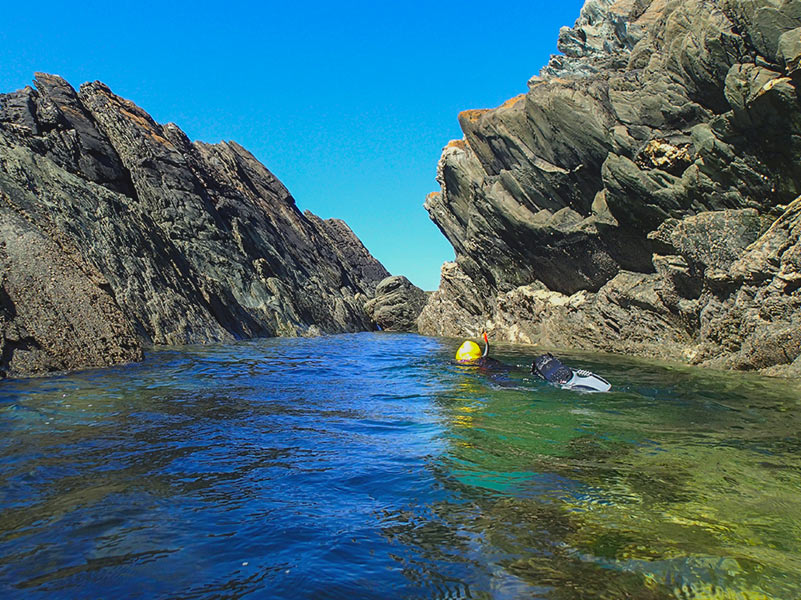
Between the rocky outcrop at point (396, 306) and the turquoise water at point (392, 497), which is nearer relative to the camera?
the turquoise water at point (392, 497)

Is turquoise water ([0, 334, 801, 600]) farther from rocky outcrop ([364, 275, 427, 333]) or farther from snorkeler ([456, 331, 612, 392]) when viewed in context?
rocky outcrop ([364, 275, 427, 333])

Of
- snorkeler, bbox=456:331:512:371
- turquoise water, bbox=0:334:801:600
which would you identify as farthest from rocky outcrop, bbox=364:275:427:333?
turquoise water, bbox=0:334:801:600

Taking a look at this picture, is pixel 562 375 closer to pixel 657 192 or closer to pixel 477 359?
pixel 477 359

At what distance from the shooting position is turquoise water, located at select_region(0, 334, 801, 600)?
3.40 meters

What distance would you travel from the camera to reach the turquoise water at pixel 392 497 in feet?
11.2

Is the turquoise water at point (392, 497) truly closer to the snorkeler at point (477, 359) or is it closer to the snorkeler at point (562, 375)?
the snorkeler at point (562, 375)

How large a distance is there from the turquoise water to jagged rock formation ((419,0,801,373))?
6812mm

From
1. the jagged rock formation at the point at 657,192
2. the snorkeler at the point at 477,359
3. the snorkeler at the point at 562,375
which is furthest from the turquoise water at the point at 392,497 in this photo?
the jagged rock formation at the point at 657,192

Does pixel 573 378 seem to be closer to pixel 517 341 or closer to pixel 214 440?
pixel 214 440

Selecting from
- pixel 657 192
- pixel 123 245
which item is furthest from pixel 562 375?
pixel 123 245

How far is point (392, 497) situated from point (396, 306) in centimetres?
4206

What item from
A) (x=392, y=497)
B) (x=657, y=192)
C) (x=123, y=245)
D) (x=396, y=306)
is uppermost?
(x=657, y=192)

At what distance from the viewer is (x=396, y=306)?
47.0 metres

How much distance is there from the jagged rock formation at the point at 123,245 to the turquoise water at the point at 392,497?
2.54 m
